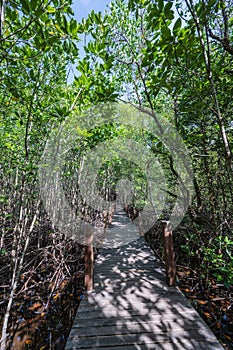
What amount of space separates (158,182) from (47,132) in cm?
333

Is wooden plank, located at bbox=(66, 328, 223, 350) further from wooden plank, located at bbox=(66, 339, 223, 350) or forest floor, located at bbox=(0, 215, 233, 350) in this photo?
forest floor, located at bbox=(0, 215, 233, 350)

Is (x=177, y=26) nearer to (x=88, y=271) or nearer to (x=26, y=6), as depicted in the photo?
(x=26, y=6)

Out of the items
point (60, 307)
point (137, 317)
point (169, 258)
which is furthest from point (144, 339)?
point (60, 307)

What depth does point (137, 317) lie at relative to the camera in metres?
1.99

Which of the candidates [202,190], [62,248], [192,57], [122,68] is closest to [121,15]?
[122,68]

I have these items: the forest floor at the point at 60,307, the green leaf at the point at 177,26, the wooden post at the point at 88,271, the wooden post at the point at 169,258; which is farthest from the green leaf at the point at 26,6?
the wooden post at the point at 169,258

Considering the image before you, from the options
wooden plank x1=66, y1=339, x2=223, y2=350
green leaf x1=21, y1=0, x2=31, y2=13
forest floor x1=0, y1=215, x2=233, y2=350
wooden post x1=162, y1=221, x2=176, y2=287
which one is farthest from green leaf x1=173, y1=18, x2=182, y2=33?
forest floor x1=0, y1=215, x2=233, y2=350

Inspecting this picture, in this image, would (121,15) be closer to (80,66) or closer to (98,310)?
(80,66)

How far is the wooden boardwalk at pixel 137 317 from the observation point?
1.67 meters

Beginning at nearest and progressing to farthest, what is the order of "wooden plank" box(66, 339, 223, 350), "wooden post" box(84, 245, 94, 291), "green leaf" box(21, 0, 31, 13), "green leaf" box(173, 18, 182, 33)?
"green leaf" box(21, 0, 31, 13) < "green leaf" box(173, 18, 182, 33) < "wooden plank" box(66, 339, 223, 350) < "wooden post" box(84, 245, 94, 291)

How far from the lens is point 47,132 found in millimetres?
1925

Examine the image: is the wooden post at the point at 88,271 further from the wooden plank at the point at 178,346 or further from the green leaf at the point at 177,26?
the green leaf at the point at 177,26

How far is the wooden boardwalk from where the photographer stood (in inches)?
65.8

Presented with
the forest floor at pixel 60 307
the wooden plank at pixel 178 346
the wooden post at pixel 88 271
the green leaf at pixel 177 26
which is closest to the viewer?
the green leaf at pixel 177 26
